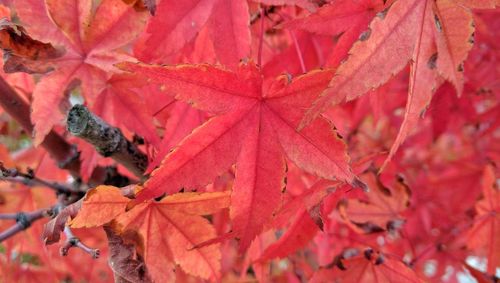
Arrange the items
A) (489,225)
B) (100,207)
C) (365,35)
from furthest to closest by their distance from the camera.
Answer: (489,225) < (100,207) < (365,35)

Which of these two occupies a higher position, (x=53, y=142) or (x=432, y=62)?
(x=53, y=142)

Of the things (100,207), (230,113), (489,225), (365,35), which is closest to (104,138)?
(100,207)

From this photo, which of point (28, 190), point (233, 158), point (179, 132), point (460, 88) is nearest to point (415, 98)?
point (460, 88)

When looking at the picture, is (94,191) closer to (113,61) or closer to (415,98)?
(113,61)

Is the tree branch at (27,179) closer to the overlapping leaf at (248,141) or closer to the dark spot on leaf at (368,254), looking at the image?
the overlapping leaf at (248,141)

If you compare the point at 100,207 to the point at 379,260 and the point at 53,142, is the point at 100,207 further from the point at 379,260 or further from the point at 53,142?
the point at 379,260

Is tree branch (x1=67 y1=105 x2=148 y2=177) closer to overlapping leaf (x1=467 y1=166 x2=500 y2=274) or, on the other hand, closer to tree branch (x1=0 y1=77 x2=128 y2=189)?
tree branch (x1=0 y1=77 x2=128 y2=189)
